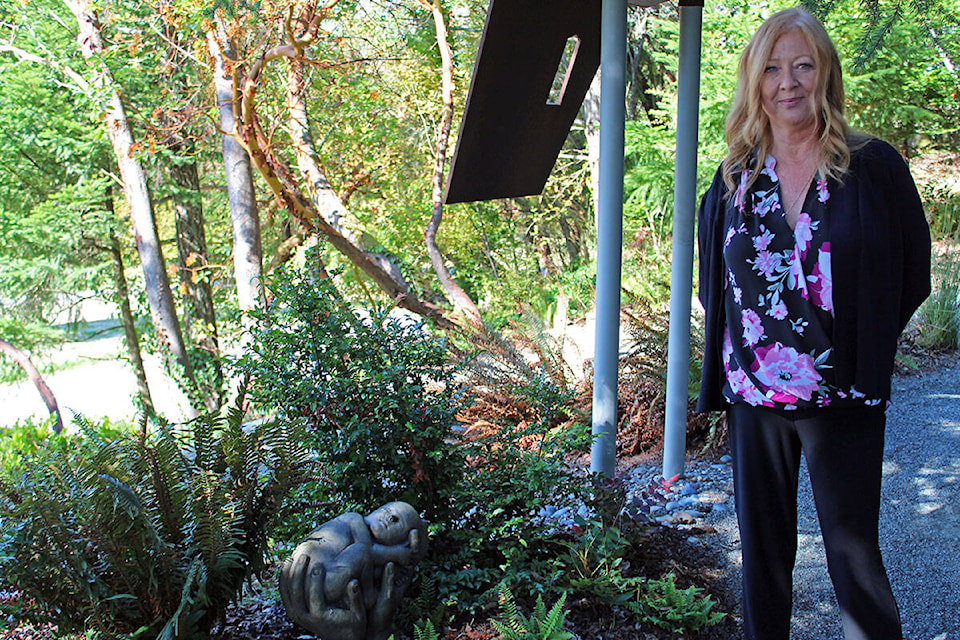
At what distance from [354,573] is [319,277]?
1.28 metres

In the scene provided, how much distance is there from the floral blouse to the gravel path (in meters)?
1.08

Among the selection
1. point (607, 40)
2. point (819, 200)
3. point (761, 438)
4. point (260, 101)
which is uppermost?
point (260, 101)

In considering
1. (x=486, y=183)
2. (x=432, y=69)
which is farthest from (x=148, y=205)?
(x=486, y=183)

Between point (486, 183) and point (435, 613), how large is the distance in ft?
6.81

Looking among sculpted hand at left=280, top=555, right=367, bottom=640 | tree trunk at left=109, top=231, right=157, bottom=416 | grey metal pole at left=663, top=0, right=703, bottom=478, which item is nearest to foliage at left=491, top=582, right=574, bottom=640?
sculpted hand at left=280, top=555, right=367, bottom=640

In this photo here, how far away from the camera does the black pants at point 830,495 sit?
2014mm

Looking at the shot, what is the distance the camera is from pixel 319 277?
3.20 metres

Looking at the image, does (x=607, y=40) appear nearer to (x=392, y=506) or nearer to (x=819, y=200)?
(x=819, y=200)

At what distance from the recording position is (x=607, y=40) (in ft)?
10.2

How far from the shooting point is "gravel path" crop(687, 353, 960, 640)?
267 centimetres

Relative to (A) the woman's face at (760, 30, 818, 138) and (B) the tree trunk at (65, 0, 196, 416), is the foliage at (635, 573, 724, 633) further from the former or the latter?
(B) the tree trunk at (65, 0, 196, 416)

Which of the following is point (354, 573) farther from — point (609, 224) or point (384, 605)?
point (609, 224)

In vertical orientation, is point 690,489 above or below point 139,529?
below

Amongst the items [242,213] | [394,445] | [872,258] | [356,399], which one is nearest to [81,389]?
[242,213]
